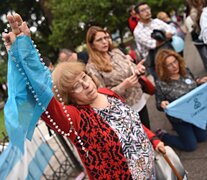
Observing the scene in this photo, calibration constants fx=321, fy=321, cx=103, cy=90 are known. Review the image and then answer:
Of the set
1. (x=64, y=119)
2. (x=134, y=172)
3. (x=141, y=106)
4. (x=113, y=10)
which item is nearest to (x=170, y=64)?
(x=141, y=106)

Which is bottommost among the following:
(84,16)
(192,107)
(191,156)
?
(191,156)

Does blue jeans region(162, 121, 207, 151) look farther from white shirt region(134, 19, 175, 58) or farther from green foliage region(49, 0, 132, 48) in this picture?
green foliage region(49, 0, 132, 48)

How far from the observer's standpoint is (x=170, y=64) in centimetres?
383

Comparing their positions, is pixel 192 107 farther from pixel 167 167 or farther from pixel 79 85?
pixel 79 85

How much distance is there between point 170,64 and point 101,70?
3.57 ft

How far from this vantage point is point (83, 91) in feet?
6.73

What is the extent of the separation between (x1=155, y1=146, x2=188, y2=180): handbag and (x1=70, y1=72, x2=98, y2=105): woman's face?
790mm

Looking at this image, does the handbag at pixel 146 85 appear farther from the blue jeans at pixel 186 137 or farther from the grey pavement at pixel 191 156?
the grey pavement at pixel 191 156

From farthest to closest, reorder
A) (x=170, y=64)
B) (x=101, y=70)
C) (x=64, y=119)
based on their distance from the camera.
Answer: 1. (x=170, y=64)
2. (x=101, y=70)
3. (x=64, y=119)

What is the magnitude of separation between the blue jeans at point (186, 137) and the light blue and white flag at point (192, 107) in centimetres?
13

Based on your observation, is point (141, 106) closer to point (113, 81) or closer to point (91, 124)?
point (113, 81)

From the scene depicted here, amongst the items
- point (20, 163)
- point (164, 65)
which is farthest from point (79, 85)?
point (164, 65)

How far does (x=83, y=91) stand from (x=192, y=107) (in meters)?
2.06

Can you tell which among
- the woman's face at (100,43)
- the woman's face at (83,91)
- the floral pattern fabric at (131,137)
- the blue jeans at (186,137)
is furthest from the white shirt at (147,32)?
the woman's face at (83,91)
